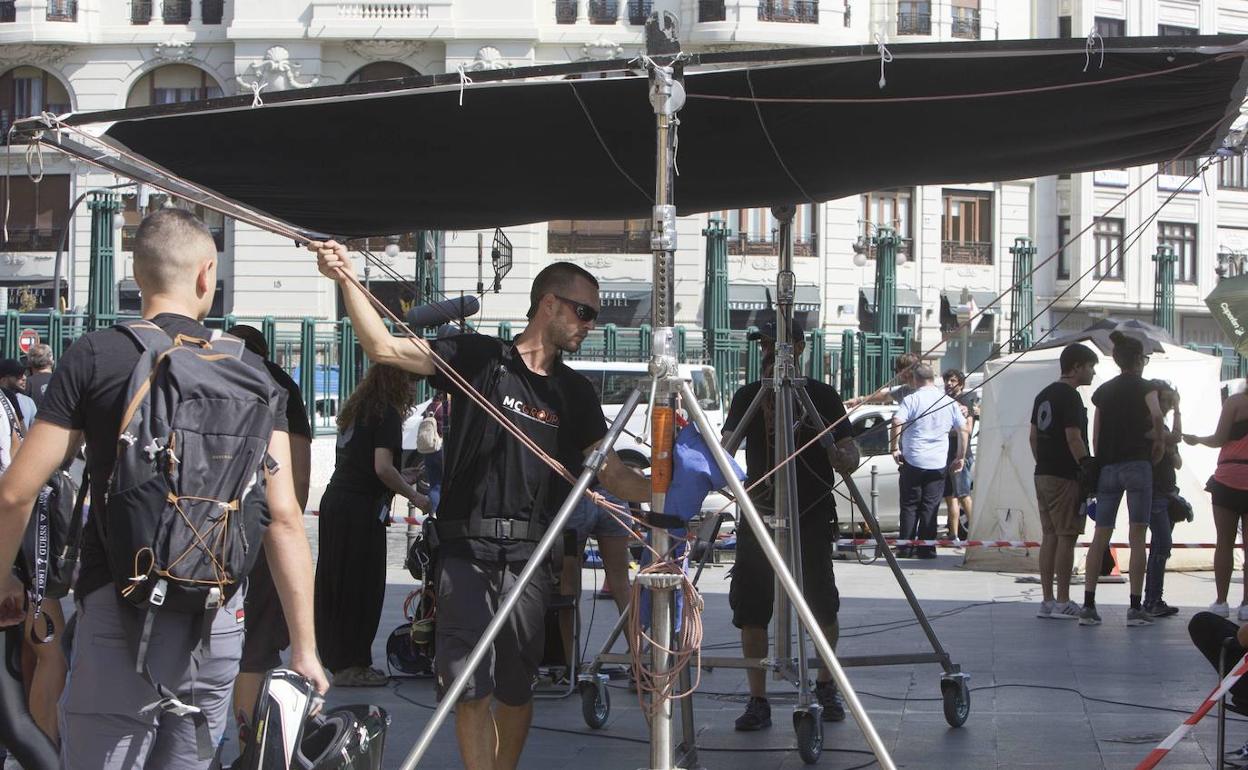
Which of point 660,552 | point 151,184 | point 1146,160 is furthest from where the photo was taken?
point 1146,160

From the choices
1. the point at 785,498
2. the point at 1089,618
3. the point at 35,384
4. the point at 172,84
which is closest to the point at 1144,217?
the point at 172,84

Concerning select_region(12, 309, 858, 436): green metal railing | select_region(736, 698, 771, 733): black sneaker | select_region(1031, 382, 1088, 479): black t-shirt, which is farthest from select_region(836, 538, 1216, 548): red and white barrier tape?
select_region(12, 309, 858, 436): green metal railing

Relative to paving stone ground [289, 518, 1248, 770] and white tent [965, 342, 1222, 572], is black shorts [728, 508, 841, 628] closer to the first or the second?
paving stone ground [289, 518, 1248, 770]

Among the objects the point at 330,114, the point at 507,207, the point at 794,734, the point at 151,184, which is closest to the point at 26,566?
the point at 151,184

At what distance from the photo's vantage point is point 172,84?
48094mm

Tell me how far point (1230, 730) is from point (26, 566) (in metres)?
5.27

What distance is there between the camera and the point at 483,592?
5.28 m

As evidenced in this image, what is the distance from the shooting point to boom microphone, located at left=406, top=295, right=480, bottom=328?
713 centimetres

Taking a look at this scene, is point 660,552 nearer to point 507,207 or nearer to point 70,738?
point 70,738

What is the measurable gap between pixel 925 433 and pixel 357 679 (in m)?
8.47

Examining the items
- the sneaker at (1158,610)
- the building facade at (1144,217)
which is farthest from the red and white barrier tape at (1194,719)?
the building facade at (1144,217)

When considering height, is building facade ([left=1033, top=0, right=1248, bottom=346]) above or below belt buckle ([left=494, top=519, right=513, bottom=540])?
above

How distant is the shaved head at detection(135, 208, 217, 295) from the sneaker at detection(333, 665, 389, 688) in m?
4.72

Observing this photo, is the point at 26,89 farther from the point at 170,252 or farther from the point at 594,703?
the point at 170,252
